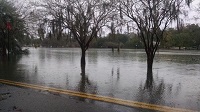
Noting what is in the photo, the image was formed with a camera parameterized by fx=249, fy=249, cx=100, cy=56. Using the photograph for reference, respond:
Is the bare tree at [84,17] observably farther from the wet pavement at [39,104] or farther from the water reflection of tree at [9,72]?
the wet pavement at [39,104]

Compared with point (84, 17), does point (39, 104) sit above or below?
below

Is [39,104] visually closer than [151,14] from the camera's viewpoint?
Yes

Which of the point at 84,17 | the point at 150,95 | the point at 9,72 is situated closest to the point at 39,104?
the point at 150,95

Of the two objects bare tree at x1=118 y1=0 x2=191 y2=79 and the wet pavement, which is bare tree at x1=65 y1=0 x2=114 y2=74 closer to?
bare tree at x1=118 y1=0 x2=191 y2=79

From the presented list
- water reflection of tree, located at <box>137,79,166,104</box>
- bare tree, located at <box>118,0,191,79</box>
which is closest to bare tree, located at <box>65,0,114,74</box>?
bare tree, located at <box>118,0,191,79</box>

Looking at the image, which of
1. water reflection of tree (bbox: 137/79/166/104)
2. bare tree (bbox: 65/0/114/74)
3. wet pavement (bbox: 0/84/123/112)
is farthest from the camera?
bare tree (bbox: 65/0/114/74)

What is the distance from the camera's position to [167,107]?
6262 mm

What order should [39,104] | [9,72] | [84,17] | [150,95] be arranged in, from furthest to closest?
[84,17], [9,72], [150,95], [39,104]

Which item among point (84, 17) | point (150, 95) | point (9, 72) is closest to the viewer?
point (150, 95)

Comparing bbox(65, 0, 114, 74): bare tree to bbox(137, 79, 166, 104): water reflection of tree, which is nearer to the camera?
bbox(137, 79, 166, 104): water reflection of tree

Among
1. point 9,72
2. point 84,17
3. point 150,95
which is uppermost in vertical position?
point 84,17

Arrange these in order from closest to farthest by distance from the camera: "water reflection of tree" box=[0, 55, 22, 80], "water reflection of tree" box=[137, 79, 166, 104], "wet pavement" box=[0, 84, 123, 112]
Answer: "wet pavement" box=[0, 84, 123, 112] → "water reflection of tree" box=[137, 79, 166, 104] → "water reflection of tree" box=[0, 55, 22, 80]

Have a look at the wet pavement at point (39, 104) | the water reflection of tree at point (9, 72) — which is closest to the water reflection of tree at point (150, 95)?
the wet pavement at point (39, 104)

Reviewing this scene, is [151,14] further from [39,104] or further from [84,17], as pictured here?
[39,104]
